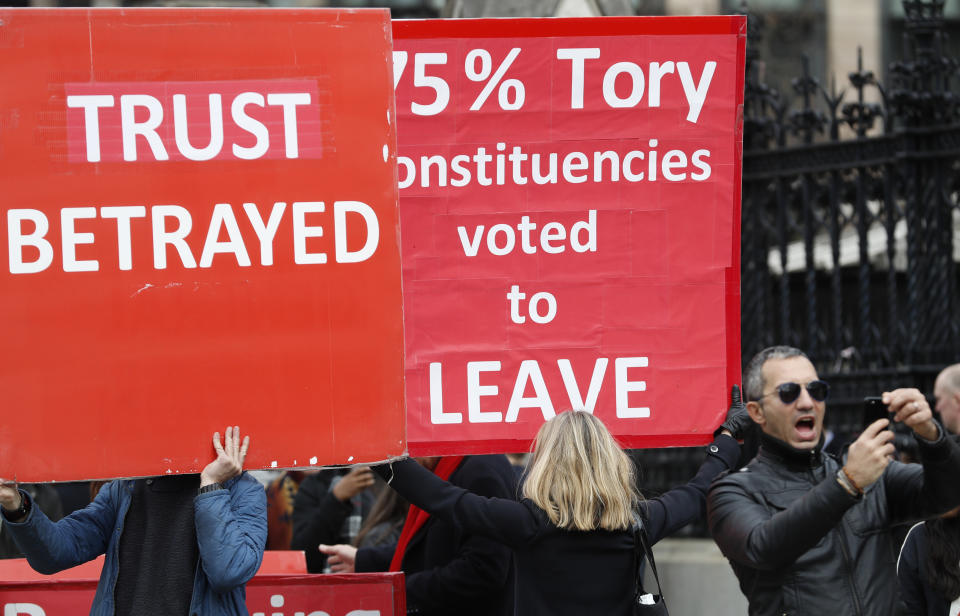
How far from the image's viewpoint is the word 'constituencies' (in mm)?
4473

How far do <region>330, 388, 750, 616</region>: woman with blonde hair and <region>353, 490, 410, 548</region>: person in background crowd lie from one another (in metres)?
1.96

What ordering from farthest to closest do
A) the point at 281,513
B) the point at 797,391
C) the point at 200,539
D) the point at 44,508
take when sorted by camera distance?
the point at 281,513 < the point at 44,508 < the point at 797,391 < the point at 200,539

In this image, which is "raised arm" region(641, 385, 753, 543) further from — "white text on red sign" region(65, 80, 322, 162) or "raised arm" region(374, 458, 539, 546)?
"white text on red sign" region(65, 80, 322, 162)

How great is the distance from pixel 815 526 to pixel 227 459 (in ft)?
5.86

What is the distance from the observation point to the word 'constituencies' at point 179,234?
4473 millimetres

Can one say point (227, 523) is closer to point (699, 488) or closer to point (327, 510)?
point (699, 488)

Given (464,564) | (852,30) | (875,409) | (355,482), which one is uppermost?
(852,30)

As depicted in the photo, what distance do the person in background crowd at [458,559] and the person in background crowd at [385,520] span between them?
2.25 feet

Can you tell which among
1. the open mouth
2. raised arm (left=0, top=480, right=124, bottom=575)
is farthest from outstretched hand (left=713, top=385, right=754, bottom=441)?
raised arm (left=0, top=480, right=124, bottom=575)

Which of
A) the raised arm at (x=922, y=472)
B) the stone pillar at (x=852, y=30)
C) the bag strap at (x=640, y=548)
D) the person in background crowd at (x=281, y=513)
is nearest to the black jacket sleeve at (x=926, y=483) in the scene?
the raised arm at (x=922, y=472)

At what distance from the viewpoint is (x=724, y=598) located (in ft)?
27.8

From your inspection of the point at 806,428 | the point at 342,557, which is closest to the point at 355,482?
the point at 342,557

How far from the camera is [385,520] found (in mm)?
6688

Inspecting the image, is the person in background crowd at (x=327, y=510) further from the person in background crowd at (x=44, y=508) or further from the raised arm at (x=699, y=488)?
the raised arm at (x=699, y=488)
